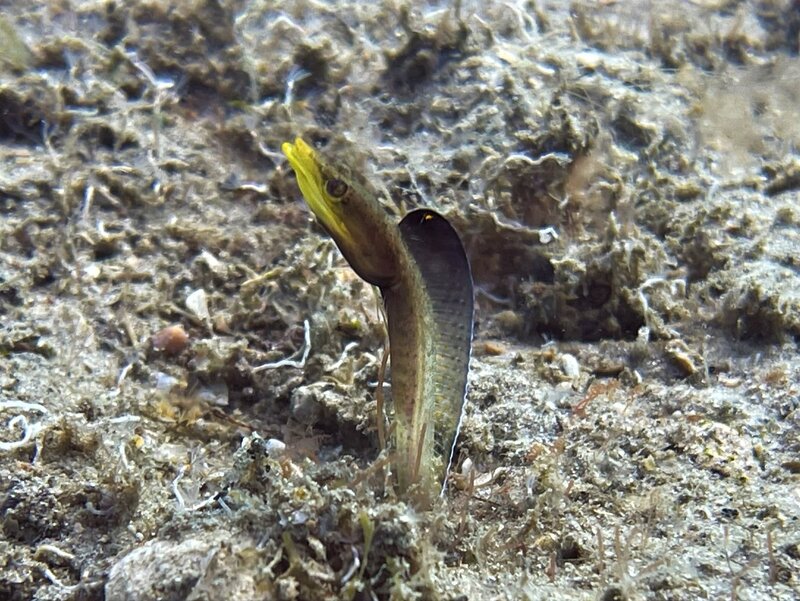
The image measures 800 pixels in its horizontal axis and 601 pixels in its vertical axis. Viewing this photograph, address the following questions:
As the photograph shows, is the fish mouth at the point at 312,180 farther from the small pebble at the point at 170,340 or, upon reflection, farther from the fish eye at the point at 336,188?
the small pebble at the point at 170,340

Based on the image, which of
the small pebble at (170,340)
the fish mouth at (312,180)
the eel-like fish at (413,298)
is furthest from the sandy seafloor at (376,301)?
the fish mouth at (312,180)

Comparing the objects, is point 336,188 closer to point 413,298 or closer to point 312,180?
point 312,180

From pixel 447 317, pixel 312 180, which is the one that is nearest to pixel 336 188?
pixel 312 180

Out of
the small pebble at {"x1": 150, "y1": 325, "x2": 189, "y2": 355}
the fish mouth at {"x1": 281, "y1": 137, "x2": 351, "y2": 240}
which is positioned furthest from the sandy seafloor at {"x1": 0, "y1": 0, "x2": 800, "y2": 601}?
the fish mouth at {"x1": 281, "y1": 137, "x2": 351, "y2": 240}

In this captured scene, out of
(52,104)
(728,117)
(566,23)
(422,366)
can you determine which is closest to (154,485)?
(422,366)

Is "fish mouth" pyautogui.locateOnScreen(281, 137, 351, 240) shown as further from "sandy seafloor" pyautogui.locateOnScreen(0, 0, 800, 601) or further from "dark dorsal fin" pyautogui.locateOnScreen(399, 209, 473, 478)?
"sandy seafloor" pyautogui.locateOnScreen(0, 0, 800, 601)

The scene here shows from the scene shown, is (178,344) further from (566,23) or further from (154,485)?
(566,23)
